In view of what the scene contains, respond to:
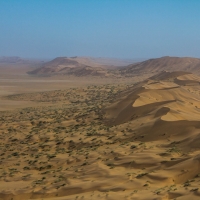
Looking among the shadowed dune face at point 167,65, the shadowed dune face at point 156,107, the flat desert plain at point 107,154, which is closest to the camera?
the flat desert plain at point 107,154

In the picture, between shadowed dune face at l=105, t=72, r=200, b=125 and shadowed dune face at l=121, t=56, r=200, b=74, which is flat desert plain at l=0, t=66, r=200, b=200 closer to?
shadowed dune face at l=105, t=72, r=200, b=125

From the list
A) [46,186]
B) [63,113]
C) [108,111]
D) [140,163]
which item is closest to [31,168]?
[46,186]

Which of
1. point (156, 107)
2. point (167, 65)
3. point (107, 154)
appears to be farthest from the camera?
point (167, 65)

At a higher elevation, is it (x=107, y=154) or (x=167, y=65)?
(x=167, y=65)

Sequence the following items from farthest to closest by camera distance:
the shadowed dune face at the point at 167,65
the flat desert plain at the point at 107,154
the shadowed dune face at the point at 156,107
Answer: the shadowed dune face at the point at 167,65
the shadowed dune face at the point at 156,107
the flat desert plain at the point at 107,154

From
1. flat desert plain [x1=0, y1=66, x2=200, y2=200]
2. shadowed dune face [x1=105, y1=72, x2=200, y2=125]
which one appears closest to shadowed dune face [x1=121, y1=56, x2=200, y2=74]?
shadowed dune face [x1=105, y1=72, x2=200, y2=125]

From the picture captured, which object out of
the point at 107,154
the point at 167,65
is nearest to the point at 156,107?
the point at 107,154

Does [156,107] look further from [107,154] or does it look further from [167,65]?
[167,65]

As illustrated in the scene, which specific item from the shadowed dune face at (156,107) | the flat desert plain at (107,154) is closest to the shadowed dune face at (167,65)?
the shadowed dune face at (156,107)

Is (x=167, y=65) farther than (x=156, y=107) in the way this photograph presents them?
Yes

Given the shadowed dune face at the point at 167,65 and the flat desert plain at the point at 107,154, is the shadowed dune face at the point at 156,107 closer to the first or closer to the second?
the flat desert plain at the point at 107,154

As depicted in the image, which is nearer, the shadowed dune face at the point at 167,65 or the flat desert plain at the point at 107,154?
the flat desert plain at the point at 107,154
